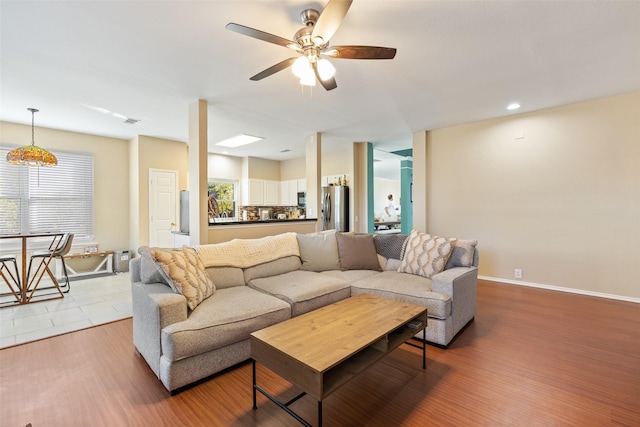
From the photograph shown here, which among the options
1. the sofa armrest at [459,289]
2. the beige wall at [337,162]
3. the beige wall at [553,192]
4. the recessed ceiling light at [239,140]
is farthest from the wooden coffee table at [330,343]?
the beige wall at [337,162]

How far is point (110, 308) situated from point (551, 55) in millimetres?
5539

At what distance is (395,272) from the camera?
3.29m

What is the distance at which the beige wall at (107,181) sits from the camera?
5236mm

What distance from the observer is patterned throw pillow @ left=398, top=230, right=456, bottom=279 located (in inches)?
119

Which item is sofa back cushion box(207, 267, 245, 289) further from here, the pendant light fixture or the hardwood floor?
the pendant light fixture

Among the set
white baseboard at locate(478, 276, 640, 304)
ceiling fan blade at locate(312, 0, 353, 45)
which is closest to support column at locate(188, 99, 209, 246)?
ceiling fan blade at locate(312, 0, 353, 45)

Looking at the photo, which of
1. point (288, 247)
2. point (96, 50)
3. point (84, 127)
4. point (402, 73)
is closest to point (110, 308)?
point (288, 247)

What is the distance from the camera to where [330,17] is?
1.73 m

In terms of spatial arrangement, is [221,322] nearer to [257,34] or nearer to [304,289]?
[304,289]

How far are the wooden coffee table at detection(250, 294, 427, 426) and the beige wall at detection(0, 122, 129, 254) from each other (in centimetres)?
539

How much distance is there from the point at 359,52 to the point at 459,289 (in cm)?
221

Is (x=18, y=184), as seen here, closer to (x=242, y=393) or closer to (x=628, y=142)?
(x=242, y=393)

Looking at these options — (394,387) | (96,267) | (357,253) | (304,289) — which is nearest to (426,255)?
(357,253)

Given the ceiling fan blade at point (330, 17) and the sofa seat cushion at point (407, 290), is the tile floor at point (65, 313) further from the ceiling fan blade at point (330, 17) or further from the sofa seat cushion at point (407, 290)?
the ceiling fan blade at point (330, 17)
